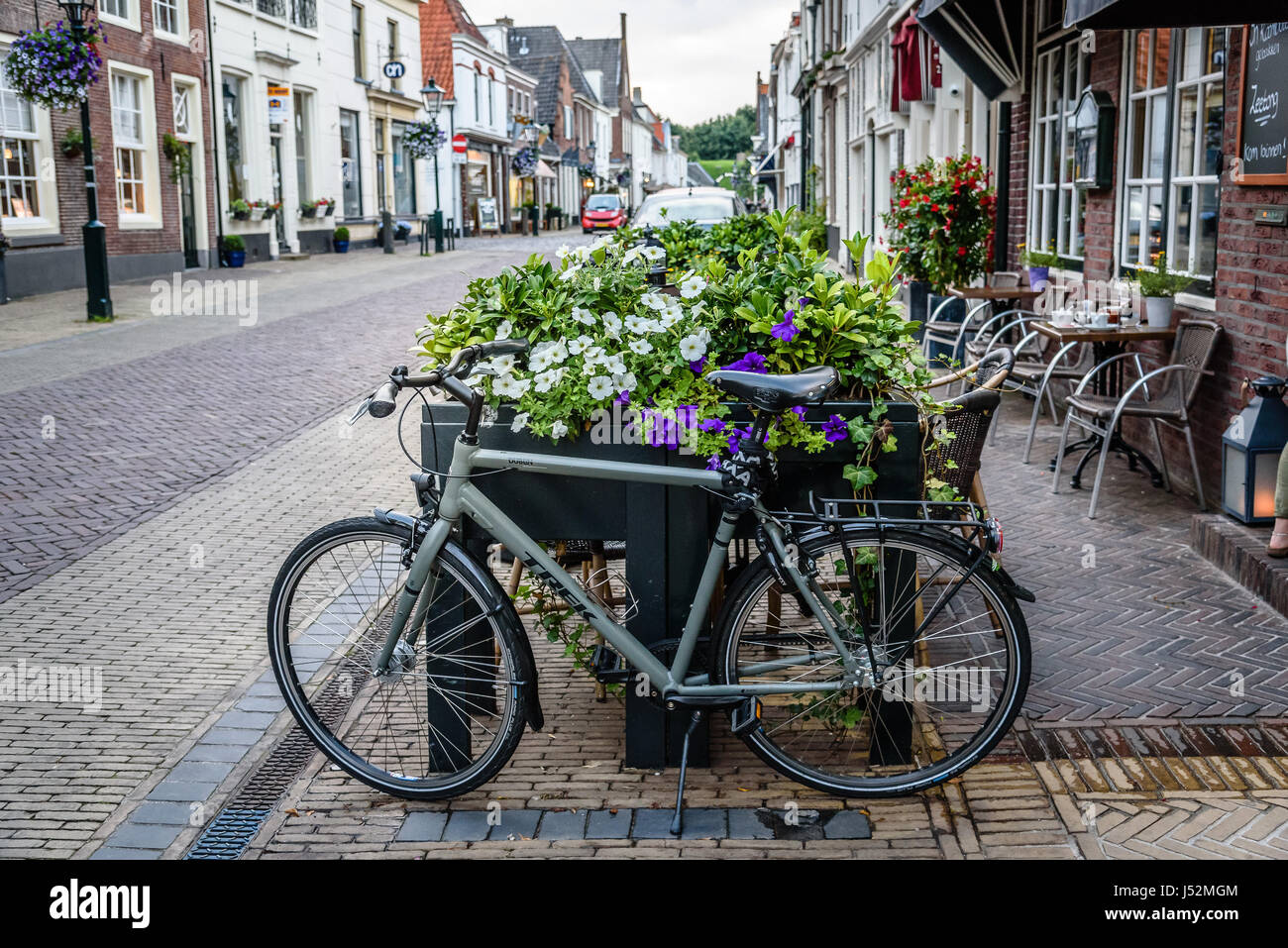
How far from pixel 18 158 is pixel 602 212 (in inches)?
1149

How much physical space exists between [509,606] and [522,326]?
2.64ft

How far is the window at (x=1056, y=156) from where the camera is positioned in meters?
8.87

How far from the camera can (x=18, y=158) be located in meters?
16.4

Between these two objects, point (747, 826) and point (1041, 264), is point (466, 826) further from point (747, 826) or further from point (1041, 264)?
point (1041, 264)

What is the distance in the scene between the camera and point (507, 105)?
53.4 m

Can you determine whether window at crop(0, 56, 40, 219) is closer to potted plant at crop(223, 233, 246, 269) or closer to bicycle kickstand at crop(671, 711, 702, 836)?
potted plant at crop(223, 233, 246, 269)

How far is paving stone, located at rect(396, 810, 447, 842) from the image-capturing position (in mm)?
3139

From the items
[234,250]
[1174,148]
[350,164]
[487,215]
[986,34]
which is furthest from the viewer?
[487,215]

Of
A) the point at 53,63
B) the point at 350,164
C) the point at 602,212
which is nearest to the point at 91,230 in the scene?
the point at 53,63

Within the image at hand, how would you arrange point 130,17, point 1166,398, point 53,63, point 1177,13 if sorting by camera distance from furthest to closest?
point 130,17 < point 53,63 < point 1166,398 < point 1177,13

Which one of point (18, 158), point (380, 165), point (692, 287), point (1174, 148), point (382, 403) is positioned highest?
point (380, 165)

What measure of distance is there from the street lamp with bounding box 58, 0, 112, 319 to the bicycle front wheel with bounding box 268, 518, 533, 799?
1148 centimetres
